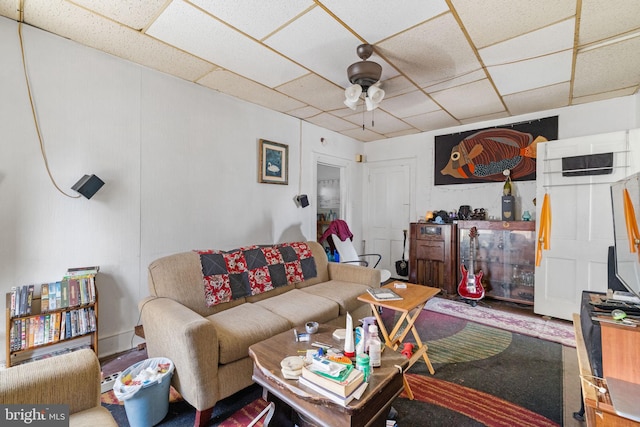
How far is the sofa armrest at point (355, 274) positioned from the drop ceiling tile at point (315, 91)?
2003 millimetres

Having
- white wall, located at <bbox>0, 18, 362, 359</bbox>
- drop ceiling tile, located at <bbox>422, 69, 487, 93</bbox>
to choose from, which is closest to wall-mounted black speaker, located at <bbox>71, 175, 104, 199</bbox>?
white wall, located at <bbox>0, 18, 362, 359</bbox>

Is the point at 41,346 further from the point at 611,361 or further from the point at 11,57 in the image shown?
the point at 611,361

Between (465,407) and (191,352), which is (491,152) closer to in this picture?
(465,407)

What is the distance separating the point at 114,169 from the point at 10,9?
1164mm

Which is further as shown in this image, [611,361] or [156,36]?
[156,36]

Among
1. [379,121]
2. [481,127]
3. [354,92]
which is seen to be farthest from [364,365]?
[481,127]

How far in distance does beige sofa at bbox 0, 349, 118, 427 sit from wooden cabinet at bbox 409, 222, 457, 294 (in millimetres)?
3943

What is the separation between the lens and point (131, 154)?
8.21 ft

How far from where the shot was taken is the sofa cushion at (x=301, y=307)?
2204mm

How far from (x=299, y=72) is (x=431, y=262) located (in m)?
3.23

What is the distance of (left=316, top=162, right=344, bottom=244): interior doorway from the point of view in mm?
5640

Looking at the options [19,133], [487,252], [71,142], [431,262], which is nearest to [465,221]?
[487,252]

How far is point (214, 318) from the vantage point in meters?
2.08

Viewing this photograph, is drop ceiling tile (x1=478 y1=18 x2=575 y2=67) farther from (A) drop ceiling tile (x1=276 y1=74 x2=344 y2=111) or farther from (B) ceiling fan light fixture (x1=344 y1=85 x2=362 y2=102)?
(A) drop ceiling tile (x1=276 y1=74 x2=344 y2=111)
